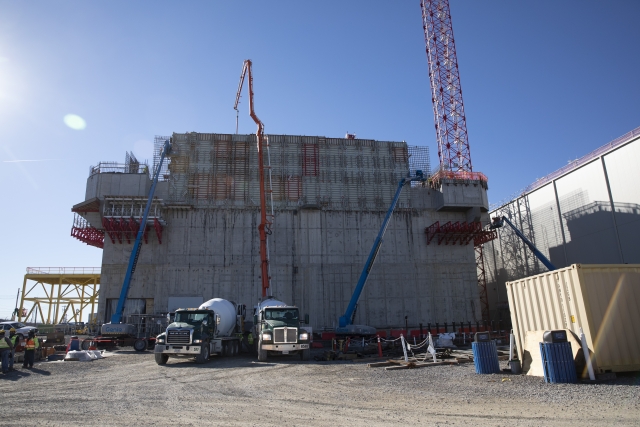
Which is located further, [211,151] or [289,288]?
[211,151]

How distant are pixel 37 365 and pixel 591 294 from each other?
24.1 meters

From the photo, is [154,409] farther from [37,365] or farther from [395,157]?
[395,157]

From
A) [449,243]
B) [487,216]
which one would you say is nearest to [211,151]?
[449,243]

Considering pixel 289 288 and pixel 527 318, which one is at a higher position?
pixel 289 288

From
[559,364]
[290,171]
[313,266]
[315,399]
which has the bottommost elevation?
[315,399]

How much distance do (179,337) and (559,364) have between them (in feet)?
54.2

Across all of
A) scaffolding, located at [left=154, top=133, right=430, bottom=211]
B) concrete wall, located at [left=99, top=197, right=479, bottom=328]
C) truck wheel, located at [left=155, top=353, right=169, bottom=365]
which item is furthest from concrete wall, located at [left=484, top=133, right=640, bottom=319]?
truck wheel, located at [left=155, top=353, right=169, bottom=365]

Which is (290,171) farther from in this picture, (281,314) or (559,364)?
(559,364)

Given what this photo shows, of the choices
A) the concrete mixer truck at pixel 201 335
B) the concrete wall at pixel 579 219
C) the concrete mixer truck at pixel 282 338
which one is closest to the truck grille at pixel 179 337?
the concrete mixer truck at pixel 201 335

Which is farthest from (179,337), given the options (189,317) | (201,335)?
(189,317)

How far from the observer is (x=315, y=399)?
38.2 feet

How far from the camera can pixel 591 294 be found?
515 inches

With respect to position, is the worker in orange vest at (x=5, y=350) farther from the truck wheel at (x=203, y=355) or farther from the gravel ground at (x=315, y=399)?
the truck wheel at (x=203, y=355)

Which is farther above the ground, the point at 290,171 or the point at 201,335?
the point at 290,171
